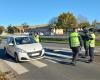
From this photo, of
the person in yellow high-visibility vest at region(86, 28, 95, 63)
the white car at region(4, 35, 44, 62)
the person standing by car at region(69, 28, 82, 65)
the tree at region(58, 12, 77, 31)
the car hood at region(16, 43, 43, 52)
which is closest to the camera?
the person standing by car at region(69, 28, 82, 65)

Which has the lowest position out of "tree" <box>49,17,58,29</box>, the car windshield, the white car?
the white car

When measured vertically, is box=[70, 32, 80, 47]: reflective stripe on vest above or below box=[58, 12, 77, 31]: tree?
below

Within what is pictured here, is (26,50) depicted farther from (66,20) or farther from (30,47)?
(66,20)

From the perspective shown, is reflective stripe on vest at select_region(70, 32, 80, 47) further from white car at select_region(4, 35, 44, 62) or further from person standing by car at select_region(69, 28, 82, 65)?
white car at select_region(4, 35, 44, 62)

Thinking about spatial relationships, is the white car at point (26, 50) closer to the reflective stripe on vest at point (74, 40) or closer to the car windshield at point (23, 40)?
the car windshield at point (23, 40)

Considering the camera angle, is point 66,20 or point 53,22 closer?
point 66,20

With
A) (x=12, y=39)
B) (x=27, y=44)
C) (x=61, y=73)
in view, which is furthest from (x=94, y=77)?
(x=12, y=39)

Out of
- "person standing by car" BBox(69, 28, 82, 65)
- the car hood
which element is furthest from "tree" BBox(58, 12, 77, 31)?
"person standing by car" BBox(69, 28, 82, 65)

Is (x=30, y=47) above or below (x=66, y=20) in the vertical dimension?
below

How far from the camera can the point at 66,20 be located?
85.8 metres

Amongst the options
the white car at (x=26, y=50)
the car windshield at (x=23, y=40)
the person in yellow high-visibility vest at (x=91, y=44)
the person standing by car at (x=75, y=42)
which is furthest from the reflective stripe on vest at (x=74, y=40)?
the car windshield at (x=23, y=40)

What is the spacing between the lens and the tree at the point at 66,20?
8194 centimetres

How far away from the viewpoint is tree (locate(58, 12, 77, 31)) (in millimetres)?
81938

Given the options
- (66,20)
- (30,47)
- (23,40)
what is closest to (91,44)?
(30,47)
